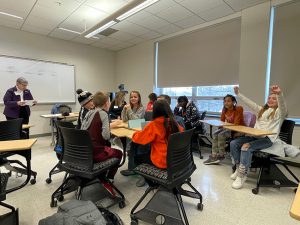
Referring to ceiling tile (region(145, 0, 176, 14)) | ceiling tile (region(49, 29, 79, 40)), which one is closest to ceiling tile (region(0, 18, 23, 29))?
ceiling tile (region(49, 29, 79, 40))

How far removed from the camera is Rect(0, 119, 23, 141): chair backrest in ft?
7.57

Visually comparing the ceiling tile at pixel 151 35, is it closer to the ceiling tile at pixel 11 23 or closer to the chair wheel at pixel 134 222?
the ceiling tile at pixel 11 23

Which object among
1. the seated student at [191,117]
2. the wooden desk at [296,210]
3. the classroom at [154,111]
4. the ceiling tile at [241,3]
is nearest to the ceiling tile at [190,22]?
the classroom at [154,111]

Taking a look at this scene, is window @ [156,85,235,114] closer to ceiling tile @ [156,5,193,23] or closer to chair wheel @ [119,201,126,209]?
ceiling tile @ [156,5,193,23]

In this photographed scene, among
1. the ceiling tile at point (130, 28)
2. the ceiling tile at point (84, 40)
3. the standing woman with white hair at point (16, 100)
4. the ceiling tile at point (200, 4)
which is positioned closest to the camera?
the ceiling tile at point (200, 4)

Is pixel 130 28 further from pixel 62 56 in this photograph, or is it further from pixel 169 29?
pixel 62 56

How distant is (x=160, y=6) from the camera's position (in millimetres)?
3584

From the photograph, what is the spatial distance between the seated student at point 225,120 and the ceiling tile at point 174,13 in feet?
6.20

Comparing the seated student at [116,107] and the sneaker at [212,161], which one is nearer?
the sneaker at [212,161]

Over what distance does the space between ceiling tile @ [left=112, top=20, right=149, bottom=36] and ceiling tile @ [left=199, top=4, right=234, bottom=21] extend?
1507 mm

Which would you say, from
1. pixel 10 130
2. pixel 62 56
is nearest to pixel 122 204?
pixel 10 130

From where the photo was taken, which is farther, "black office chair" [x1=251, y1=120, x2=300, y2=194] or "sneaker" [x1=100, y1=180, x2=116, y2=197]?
"black office chair" [x1=251, y1=120, x2=300, y2=194]

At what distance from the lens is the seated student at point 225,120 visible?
10.9 ft

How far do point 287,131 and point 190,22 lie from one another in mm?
3021
